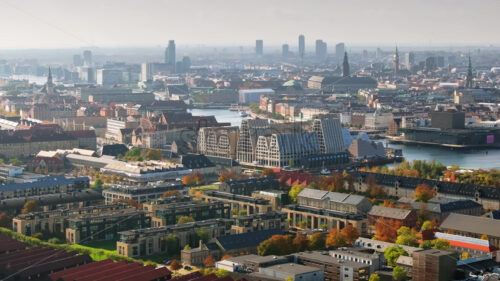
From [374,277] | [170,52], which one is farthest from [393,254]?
[170,52]

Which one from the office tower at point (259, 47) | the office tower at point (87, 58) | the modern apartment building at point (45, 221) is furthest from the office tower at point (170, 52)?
the modern apartment building at point (45, 221)

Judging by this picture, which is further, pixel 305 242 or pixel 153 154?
pixel 153 154

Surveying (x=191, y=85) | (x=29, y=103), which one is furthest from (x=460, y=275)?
(x=191, y=85)

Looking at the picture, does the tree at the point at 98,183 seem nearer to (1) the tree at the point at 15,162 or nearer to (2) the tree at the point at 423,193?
(1) the tree at the point at 15,162

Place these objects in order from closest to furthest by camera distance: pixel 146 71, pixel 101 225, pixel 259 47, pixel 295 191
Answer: pixel 101 225 < pixel 295 191 < pixel 146 71 < pixel 259 47

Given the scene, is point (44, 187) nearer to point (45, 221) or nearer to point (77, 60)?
point (45, 221)

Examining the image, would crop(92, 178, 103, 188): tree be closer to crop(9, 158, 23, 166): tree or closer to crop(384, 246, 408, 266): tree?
crop(9, 158, 23, 166): tree

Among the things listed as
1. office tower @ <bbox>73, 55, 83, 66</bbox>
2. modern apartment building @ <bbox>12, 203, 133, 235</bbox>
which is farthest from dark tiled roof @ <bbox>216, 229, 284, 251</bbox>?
office tower @ <bbox>73, 55, 83, 66</bbox>
